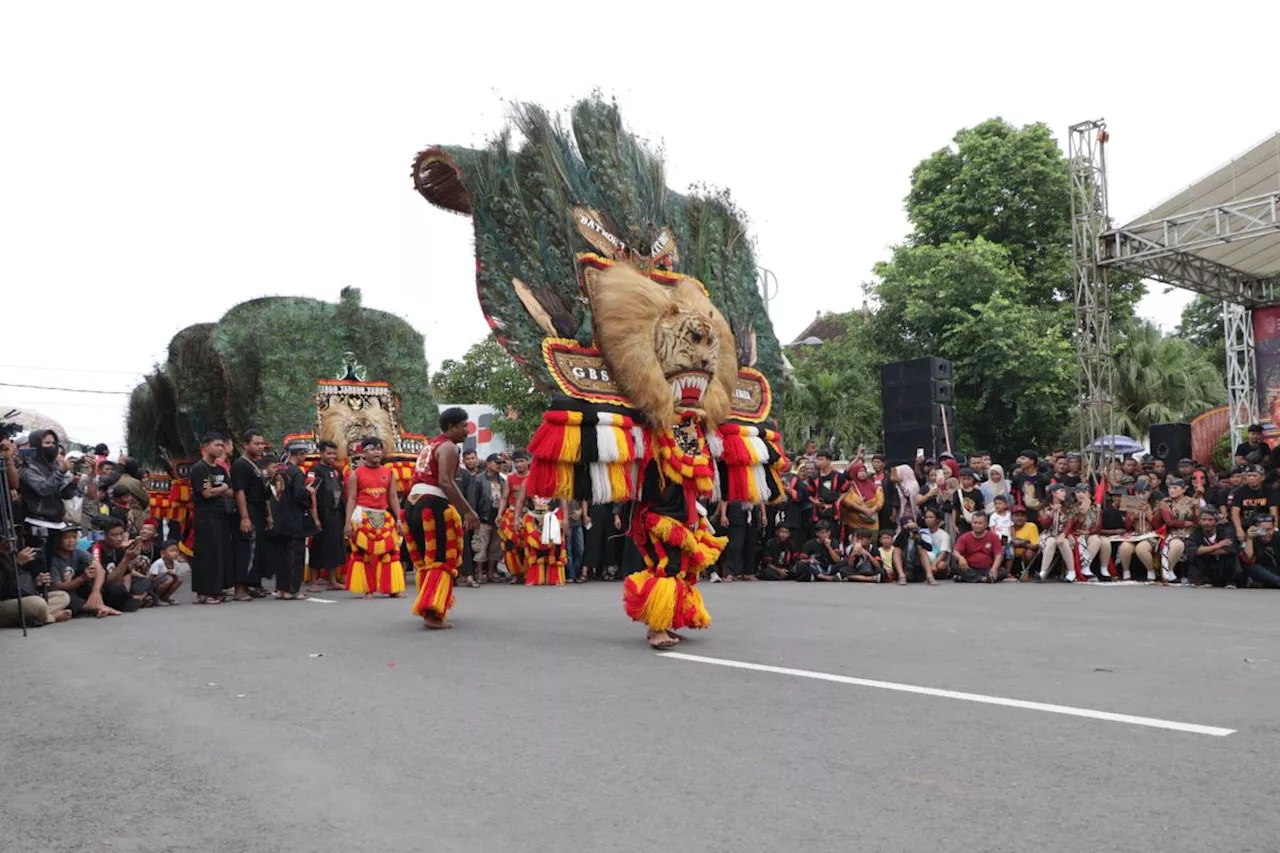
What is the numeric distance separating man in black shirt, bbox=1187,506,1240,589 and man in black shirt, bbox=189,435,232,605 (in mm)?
9915

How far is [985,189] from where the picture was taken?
3281 centimetres

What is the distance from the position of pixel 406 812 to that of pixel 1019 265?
31.7 metres

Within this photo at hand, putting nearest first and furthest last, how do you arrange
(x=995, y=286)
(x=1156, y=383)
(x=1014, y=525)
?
(x=1014, y=525) < (x=995, y=286) < (x=1156, y=383)

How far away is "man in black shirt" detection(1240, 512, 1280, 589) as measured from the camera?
11297mm

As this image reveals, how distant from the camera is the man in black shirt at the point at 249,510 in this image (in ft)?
36.5

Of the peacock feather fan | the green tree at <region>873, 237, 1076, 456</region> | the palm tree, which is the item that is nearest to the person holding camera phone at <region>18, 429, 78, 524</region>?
the peacock feather fan

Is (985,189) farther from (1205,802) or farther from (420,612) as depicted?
(1205,802)

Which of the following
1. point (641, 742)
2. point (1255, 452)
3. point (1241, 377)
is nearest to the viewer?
point (641, 742)

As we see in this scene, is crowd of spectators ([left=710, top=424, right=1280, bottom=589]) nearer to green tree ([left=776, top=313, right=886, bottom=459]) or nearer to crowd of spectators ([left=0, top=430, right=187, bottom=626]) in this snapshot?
crowd of spectators ([left=0, top=430, right=187, bottom=626])

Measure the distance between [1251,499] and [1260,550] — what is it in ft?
1.88

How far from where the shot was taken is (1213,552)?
37.9 feet

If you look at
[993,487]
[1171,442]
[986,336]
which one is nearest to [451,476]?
[993,487]

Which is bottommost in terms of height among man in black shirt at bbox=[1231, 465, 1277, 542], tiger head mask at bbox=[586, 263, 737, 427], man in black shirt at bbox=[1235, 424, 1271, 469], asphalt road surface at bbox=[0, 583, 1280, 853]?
asphalt road surface at bbox=[0, 583, 1280, 853]

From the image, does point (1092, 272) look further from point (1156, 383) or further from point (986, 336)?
point (1156, 383)
